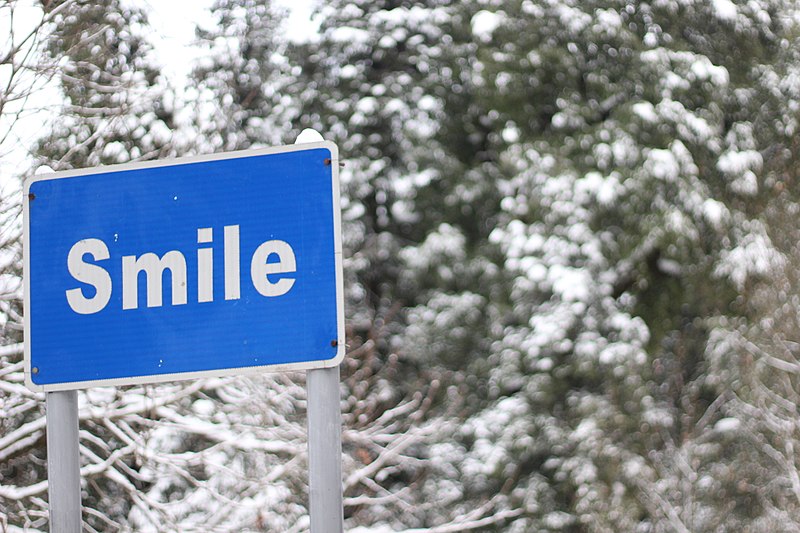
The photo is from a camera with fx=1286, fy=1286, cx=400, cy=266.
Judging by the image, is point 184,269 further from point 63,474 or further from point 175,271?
point 63,474

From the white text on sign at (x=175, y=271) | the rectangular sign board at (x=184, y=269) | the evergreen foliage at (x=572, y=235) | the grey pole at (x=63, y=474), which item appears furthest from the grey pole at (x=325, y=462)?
the evergreen foliage at (x=572, y=235)

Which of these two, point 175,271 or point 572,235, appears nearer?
point 175,271

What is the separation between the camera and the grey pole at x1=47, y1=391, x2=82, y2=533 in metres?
1.77

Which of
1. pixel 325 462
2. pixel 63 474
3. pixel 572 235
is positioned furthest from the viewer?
pixel 572 235

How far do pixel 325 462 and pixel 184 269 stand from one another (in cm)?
37

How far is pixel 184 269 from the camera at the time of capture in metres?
1.84

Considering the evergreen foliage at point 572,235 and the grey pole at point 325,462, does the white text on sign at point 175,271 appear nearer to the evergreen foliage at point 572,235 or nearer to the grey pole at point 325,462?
the grey pole at point 325,462

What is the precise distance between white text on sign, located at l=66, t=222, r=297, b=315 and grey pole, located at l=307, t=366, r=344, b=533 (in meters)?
0.20

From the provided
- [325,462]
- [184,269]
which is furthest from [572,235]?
[325,462]

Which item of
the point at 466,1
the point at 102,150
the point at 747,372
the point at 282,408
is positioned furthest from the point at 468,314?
the point at 102,150

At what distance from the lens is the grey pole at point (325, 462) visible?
5.41 ft

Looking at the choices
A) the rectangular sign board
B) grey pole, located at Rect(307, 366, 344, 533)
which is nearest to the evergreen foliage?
the rectangular sign board

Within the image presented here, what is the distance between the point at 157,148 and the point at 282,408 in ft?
5.44

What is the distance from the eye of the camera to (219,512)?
245 inches
